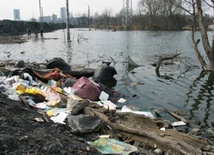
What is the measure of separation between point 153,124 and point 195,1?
30.9 ft

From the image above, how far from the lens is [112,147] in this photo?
15.3 feet

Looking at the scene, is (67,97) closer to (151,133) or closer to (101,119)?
(101,119)

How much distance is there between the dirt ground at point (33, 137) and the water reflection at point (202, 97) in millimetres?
3654

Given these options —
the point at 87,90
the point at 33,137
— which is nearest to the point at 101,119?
the point at 33,137

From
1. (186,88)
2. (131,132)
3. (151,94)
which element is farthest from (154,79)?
(131,132)

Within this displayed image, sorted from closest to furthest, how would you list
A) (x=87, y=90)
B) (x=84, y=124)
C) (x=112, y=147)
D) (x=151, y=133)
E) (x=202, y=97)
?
(x=112, y=147)
(x=151, y=133)
(x=84, y=124)
(x=87, y=90)
(x=202, y=97)

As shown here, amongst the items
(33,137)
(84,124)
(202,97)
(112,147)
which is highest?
(33,137)

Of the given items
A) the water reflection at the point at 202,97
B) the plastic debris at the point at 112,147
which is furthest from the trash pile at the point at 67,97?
the water reflection at the point at 202,97

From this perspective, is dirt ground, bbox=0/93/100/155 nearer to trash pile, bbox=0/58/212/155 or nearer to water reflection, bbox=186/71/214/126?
trash pile, bbox=0/58/212/155

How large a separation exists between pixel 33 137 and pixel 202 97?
6.50m

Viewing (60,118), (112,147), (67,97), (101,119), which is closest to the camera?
(112,147)

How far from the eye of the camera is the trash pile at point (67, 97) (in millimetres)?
5355

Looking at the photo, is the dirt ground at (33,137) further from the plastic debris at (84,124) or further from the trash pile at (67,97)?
the trash pile at (67,97)

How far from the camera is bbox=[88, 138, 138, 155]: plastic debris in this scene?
453cm
